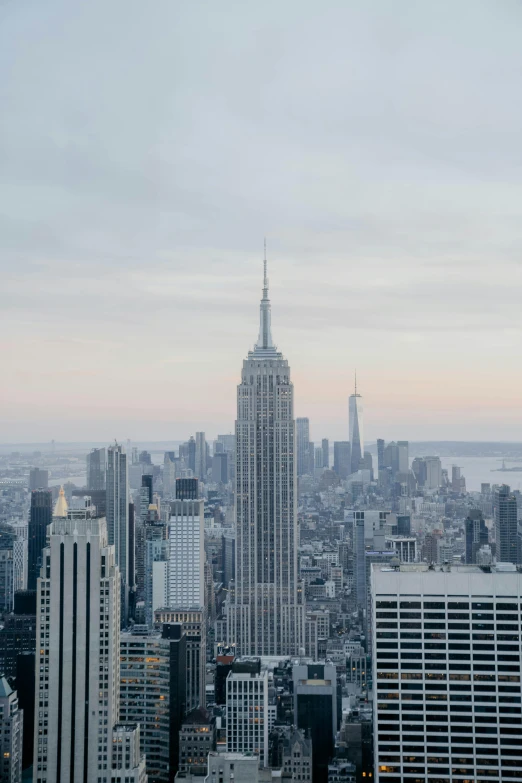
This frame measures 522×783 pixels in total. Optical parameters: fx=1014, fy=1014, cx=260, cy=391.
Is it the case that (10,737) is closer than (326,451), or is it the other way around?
(10,737)

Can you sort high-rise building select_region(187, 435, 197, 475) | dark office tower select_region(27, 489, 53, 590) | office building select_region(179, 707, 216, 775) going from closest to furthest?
office building select_region(179, 707, 216, 775) < dark office tower select_region(27, 489, 53, 590) < high-rise building select_region(187, 435, 197, 475)

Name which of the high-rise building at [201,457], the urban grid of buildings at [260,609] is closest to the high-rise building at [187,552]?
the urban grid of buildings at [260,609]

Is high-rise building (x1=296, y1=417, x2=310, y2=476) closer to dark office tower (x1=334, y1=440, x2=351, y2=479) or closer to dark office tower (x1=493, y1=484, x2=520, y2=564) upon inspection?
dark office tower (x1=334, y1=440, x2=351, y2=479)

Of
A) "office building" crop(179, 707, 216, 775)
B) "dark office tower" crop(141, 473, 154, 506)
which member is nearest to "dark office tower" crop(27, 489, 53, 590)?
"office building" crop(179, 707, 216, 775)

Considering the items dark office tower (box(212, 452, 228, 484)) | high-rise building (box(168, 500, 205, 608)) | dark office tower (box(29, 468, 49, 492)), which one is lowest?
high-rise building (box(168, 500, 205, 608))

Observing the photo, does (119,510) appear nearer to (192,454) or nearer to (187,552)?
(192,454)

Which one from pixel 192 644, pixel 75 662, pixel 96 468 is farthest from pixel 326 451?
pixel 75 662

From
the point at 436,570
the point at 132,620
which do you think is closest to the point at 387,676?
the point at 436,570

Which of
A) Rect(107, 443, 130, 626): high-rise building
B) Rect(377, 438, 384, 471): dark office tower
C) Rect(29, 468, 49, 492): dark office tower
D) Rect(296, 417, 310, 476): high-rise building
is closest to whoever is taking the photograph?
Rect(29, 468, 49, 492): dark office tower
